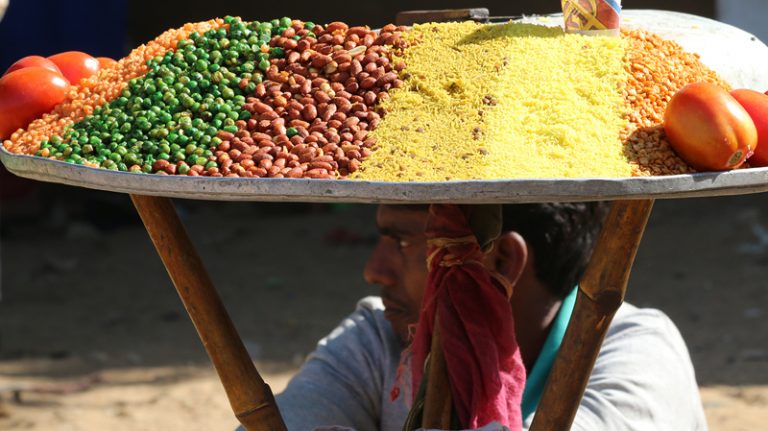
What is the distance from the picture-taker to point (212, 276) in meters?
6.23

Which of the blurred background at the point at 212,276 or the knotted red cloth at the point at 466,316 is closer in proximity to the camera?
the knotted red cloth at the point at 466,316

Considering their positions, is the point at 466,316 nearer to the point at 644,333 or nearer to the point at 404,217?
the point at 404,217

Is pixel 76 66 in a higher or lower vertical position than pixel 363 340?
higher

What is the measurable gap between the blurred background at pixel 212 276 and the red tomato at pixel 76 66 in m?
2.49

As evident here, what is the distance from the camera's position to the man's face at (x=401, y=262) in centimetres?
239

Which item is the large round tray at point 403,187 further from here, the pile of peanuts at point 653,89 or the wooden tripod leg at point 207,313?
the wooden tripod leg at point 207,313

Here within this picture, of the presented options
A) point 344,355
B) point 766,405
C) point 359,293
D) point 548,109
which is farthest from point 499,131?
point 359,293

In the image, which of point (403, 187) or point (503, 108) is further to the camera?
point (503, 108)

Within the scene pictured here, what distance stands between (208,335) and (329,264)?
4374 mm

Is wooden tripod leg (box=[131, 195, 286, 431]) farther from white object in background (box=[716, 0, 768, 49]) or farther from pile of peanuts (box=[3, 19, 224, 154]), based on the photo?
white object in background (box=[716, 0, 768, 49])

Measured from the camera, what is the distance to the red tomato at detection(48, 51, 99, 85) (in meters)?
2.10

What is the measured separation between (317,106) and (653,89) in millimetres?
551

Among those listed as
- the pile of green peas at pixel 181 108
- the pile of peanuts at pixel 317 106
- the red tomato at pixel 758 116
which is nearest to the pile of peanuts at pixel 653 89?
the red tomato at pixel 758 116

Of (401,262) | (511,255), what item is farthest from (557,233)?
(401,262)
